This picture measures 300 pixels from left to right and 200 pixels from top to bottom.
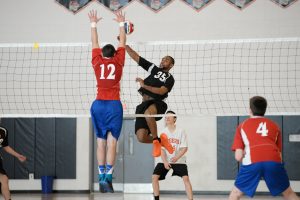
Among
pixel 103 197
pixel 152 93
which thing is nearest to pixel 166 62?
pixel 152 93

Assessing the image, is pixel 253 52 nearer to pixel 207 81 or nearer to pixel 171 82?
pixel 207 81

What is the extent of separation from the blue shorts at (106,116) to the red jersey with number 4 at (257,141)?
6.17ft

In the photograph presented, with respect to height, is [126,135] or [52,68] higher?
[52,68]

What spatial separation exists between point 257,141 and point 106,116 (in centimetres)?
225

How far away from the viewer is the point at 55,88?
1817 cm

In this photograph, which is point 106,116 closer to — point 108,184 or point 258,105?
point 108,184

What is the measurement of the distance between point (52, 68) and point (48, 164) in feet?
9.86

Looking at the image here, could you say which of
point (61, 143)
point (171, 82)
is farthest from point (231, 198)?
point (61, 143)

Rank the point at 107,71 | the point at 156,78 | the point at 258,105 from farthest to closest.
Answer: the point at 156,78, the point at 107,71, the point at 258,105

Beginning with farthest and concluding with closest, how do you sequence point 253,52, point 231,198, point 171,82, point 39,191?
point 39,191 < point 253,52 < point 171,82 < point 231,198

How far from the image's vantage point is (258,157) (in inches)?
293

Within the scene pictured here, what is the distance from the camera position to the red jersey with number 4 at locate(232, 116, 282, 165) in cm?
745

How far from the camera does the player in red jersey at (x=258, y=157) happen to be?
7422 millimetres

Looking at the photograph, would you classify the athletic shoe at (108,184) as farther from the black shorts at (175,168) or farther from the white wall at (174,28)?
the white wall at (174,28)
